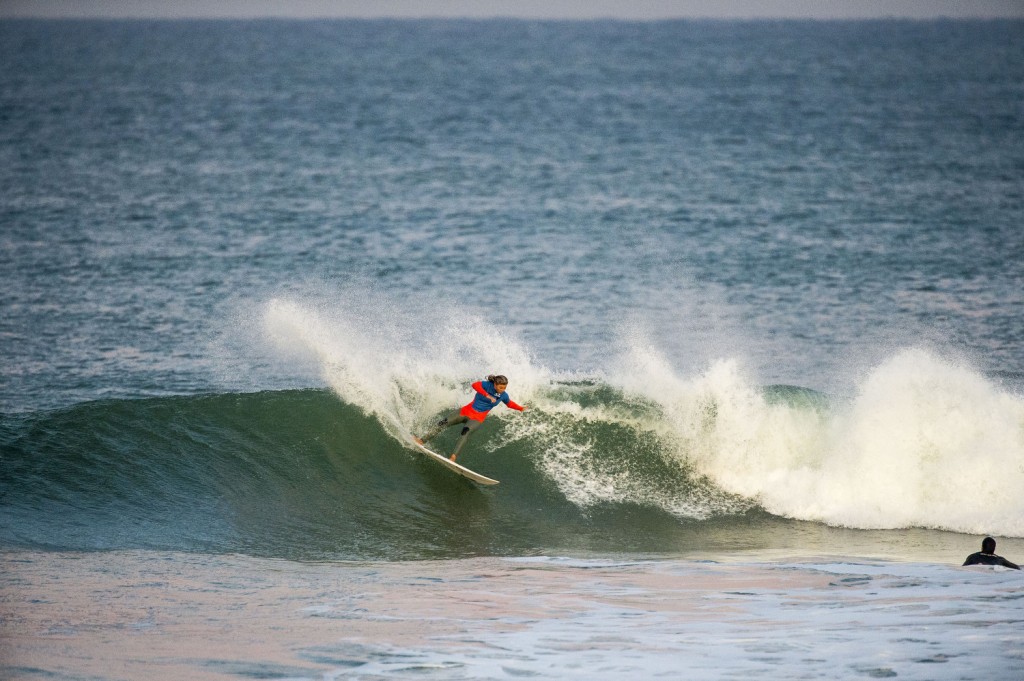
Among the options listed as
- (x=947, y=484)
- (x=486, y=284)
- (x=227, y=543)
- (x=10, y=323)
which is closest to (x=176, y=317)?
(x=10, y=323)

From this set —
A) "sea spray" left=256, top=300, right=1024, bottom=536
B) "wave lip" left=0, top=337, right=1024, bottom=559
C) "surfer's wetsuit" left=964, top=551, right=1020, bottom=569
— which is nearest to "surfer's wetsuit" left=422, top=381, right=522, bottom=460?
"wave lip" left=0, top=337, right=1024, bottom=559

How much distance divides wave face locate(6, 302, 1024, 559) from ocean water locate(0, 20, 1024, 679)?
0.06 meters

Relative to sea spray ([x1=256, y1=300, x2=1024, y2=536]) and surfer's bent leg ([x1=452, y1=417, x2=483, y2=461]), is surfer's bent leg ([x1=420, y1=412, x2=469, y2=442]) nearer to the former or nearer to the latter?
surfer's bent leg ([x1=452, y1=417, x2=483, y2=461])

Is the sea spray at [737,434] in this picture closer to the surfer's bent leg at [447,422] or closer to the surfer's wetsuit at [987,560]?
the surfer's bent leg at [447,422]

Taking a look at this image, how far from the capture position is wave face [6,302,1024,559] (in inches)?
575

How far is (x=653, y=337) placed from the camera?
24.2 meters

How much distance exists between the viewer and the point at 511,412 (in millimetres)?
17359

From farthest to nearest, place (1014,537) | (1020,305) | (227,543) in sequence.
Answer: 1. (1020,305)
2. (1014,537)
3. (227,543)

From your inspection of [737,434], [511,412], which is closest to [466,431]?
[511,412]

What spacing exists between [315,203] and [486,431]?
23.6 m

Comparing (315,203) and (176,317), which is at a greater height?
(315,203)

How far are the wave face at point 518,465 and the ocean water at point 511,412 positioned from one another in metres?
0.06

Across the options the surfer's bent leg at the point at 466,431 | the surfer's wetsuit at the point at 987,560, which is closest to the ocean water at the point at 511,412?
the surfer's wetsuit at the point at 987,560

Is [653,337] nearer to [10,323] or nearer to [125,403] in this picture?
[125,403]
